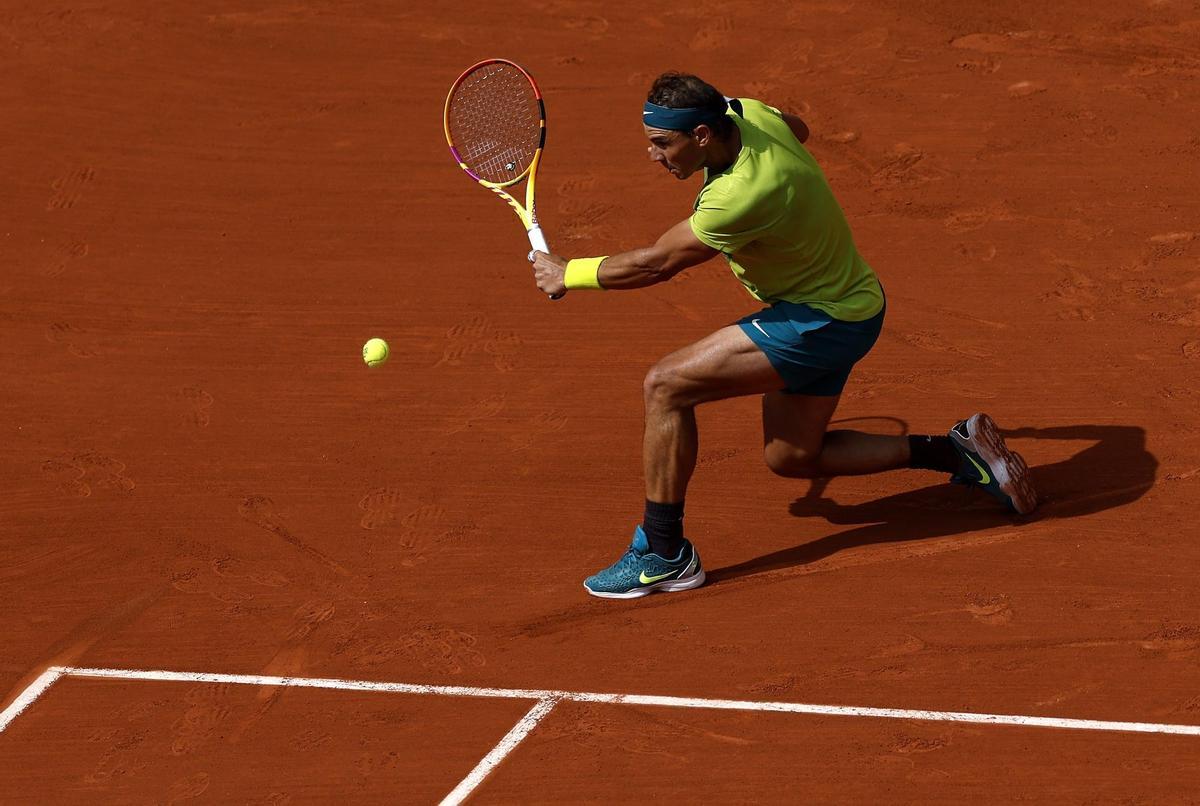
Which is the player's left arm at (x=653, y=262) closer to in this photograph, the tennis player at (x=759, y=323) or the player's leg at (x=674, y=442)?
the tennis player at (x=759, y=323)

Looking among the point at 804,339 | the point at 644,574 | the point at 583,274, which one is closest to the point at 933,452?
the point at 804,339

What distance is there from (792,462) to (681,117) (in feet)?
5.69

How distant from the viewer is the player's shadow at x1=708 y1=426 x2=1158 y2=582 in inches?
266

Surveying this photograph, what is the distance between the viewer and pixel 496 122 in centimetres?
754

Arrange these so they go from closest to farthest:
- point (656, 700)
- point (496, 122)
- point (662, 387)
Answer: point (656, 700)
point (662, 387)
point (496, 122)

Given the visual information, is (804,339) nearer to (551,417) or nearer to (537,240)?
(537,240)

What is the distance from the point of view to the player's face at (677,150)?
18.9 feet

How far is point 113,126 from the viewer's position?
1042cm

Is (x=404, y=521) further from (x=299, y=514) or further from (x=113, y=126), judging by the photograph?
(x=113, y=126)

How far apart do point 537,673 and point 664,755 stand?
744mm

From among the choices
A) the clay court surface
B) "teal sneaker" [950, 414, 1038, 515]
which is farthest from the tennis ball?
"teal sneaker" [950, 414, 1038, 515]

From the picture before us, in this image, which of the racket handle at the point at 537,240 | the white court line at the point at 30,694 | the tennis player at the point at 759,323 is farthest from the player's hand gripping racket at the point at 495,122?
the white court line at the point at 30,694

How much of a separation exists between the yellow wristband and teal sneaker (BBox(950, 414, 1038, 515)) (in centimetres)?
186

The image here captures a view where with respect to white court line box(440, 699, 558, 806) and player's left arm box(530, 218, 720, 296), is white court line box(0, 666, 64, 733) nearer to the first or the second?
white court line box(440, 699, 558, 806)
